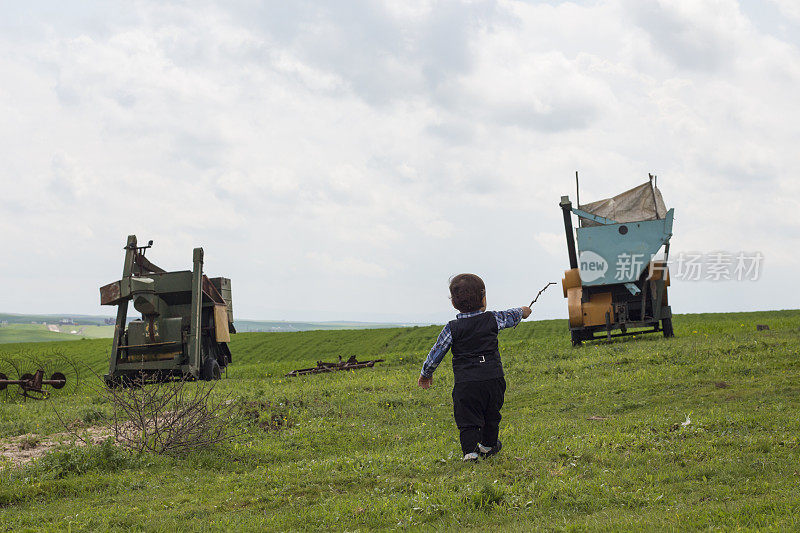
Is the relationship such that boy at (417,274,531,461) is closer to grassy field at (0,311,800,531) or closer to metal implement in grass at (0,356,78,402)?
grassy field at (0,311,800,531)

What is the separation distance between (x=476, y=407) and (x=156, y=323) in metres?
15.9

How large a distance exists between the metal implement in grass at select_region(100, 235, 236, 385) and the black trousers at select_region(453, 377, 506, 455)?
14.5 m

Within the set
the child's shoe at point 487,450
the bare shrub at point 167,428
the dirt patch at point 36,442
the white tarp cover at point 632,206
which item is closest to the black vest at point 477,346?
the child's shoe at point 487,450

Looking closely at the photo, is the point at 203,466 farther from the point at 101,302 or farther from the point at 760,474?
the point at 101,302

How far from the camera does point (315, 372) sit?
2158cm

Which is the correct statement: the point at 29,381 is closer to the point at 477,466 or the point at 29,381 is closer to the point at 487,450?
the point at 487,450

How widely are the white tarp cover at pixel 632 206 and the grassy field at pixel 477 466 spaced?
750 cm

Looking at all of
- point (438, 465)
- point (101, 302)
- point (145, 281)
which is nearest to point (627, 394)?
point (438, 465)

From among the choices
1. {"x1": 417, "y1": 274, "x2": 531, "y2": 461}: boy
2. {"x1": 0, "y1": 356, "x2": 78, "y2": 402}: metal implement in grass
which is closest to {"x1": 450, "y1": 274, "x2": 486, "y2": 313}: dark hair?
{"x1": 417, "y1": 274, "x2": 531, "y2": 461}: boy

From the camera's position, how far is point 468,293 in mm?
7453

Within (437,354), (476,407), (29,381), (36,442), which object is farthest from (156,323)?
(476,407)

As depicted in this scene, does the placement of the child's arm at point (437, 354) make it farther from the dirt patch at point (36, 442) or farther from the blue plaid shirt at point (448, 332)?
the dirt patch at point (36, 442)

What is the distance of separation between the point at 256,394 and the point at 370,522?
9.51m

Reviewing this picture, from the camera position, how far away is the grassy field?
A: 232 inches
